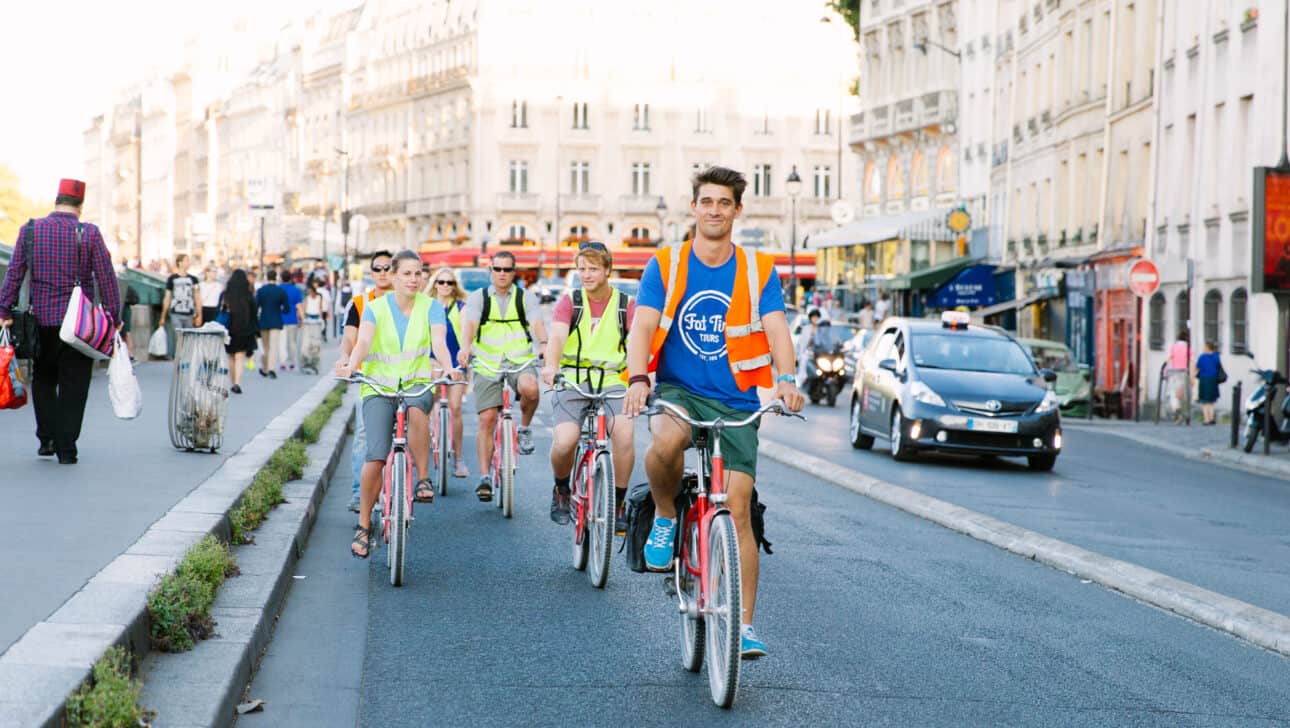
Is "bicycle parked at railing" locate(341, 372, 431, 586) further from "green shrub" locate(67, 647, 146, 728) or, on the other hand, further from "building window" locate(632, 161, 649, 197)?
"building window" locate(632, 161, 649, 197)

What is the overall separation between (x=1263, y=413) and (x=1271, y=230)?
3.14 metres

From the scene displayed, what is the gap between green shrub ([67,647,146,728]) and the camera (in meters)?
6.30

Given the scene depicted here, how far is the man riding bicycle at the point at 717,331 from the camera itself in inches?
328

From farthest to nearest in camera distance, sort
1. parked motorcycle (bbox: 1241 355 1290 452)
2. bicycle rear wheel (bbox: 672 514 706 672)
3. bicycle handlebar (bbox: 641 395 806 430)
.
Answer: parked motorcycle (bbox: 1241 355 1290 452), bicycle rear wheel (bbox: 672 514 706 672), bicycle handlebar (bbox: 641 395 806 430)

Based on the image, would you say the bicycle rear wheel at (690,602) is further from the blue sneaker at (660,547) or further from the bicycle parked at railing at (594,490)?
the bicycle parked at railing at (594,490)

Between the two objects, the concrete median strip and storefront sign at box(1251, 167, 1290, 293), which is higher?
storefront sign at box(1251, 167, 1290, 293)

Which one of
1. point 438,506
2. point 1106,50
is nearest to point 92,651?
point 438,506

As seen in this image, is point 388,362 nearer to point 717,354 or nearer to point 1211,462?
point 717,354

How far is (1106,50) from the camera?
51.0 m

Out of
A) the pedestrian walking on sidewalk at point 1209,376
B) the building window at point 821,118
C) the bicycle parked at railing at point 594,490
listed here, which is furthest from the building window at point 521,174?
the bicycle parked at railing at point 594,490

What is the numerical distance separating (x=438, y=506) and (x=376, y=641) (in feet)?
20.7

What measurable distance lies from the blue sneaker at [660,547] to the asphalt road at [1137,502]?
159 inches

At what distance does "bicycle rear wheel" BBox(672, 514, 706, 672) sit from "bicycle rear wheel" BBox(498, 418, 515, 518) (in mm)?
6090

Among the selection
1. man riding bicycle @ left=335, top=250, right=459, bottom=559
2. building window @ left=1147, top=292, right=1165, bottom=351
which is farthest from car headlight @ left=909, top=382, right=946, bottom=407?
building window @ left=1147, top=292, right=1165, bottom=351
